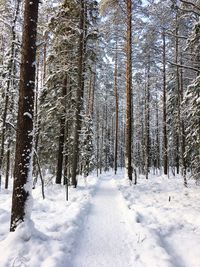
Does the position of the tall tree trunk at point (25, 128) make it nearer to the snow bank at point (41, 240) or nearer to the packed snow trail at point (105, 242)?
the snow bank at point (41, 240)

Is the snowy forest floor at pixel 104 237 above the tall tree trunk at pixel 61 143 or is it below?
below

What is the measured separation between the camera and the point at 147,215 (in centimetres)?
809

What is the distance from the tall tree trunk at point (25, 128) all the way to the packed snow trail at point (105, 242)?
1518mm

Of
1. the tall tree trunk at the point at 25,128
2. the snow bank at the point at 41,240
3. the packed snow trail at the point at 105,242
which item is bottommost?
the packed snow trail at the point at 105,242

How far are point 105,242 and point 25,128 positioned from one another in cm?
316

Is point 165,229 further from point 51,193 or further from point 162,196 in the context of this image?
point 51,193

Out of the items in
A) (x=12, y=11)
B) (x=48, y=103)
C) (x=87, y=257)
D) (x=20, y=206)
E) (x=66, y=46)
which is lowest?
(x=87, y=257)

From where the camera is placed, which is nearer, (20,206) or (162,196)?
(20,206)

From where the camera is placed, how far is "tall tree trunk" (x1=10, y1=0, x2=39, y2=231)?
5.49 m

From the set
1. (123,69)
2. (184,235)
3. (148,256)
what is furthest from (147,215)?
(123,69)

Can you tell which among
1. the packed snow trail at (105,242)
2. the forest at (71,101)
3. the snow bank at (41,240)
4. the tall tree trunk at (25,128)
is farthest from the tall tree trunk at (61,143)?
the tall tree trunk at (25,128)

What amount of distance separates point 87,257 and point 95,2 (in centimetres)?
1494

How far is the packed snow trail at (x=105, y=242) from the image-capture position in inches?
186

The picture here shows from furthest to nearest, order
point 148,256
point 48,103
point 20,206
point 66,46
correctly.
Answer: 1. point 48,103
2. point 66,46
3. point 20,206
4. point 148,256
